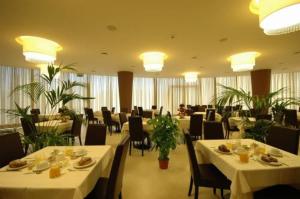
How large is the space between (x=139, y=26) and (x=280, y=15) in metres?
2.18

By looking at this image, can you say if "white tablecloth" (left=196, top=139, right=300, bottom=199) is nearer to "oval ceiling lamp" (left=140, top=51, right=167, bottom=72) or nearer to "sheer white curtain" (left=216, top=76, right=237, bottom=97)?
"oval ceiling lamp" (left=140, top=51, right=167, bottom=72)

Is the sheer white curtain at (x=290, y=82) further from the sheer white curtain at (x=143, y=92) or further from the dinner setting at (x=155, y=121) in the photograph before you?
the sheer white curtain at (x=143, y=92)

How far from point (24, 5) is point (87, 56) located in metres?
3.11

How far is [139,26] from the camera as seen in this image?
10.8 ft

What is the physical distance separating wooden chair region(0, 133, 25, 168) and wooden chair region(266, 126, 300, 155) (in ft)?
11.5

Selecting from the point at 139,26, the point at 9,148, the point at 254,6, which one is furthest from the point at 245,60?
the point at 9,148

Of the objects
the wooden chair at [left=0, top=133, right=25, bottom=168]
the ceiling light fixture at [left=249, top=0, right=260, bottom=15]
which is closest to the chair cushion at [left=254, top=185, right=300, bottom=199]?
the ceiling light fixture at [left=249, top=0, right=260, bottom=15]

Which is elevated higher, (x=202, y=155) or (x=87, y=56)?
(x=87, y=56)

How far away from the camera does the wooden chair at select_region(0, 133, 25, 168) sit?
2.05m

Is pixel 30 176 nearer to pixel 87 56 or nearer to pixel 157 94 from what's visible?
pixel 87 56

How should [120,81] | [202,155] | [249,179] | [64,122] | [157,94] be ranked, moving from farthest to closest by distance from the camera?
[157,94]
[120,81]
[64,122]
[202,155]
[249,179]

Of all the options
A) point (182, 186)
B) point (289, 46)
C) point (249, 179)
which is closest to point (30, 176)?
point (249, 179)

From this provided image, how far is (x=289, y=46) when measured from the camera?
473cm

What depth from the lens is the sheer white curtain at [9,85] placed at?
814 cm
